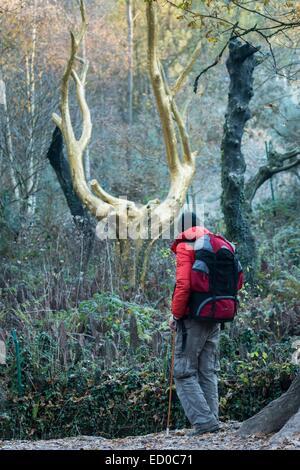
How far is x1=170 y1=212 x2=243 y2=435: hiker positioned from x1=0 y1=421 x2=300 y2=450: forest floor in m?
0.22

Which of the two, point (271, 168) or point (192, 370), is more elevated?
point (271, 168)

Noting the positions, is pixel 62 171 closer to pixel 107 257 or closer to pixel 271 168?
pixel 107 257

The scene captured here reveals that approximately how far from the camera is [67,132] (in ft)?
49.5

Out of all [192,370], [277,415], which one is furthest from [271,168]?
[277,415]

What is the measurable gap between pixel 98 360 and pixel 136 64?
21.3 metres

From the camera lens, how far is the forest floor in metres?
6.37

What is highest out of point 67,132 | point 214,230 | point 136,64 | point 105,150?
point 136,64

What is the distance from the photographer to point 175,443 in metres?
6.95

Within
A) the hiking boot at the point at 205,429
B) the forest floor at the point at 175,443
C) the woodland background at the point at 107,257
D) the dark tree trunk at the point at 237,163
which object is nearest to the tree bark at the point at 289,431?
the forest floor at the point at 175,443

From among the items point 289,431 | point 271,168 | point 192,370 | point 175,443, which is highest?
point 271,168

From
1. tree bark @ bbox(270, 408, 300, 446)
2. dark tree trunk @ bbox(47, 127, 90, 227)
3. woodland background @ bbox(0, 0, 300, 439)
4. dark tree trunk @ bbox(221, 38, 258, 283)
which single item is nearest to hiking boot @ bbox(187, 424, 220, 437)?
tree bark @ bbox(270, 408, 300, 446)

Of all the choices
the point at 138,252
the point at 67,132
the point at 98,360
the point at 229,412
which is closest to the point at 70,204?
Answer: the point at 67,132

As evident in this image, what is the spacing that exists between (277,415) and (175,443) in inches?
38.2
